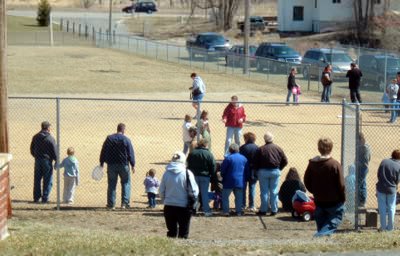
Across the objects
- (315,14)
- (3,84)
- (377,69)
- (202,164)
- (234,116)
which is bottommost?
(202,164)

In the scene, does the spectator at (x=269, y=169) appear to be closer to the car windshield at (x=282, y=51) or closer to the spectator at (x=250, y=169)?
the spectator at (x=250, y=169)

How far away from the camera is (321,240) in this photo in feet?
38.5

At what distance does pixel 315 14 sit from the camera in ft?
235

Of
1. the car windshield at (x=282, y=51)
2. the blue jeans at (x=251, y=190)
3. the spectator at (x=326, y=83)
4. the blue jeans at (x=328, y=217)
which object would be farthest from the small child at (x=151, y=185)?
the car windshield at (x=282, y=51)

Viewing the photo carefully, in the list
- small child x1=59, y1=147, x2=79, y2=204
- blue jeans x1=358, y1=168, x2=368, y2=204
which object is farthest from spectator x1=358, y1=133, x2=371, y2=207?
small child x1=59, y1=147, x2=79, y2=204

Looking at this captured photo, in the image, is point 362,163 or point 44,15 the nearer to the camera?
point 362,163

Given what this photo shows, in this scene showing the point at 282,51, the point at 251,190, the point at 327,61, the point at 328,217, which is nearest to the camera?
the point at 328,217

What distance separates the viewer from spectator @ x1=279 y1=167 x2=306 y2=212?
1619cm

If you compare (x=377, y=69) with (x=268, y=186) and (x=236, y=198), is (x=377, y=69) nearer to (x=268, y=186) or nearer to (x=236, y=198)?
(x=268, y=186)

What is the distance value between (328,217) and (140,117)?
16265 mm

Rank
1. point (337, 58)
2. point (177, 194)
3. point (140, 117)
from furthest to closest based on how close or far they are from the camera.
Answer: point (337, 58) → point (140, 117) → point (177, 194)

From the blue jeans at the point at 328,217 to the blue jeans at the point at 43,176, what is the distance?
6.45 m

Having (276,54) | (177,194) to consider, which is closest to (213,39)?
(276,54)

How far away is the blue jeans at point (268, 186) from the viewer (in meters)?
15.8
